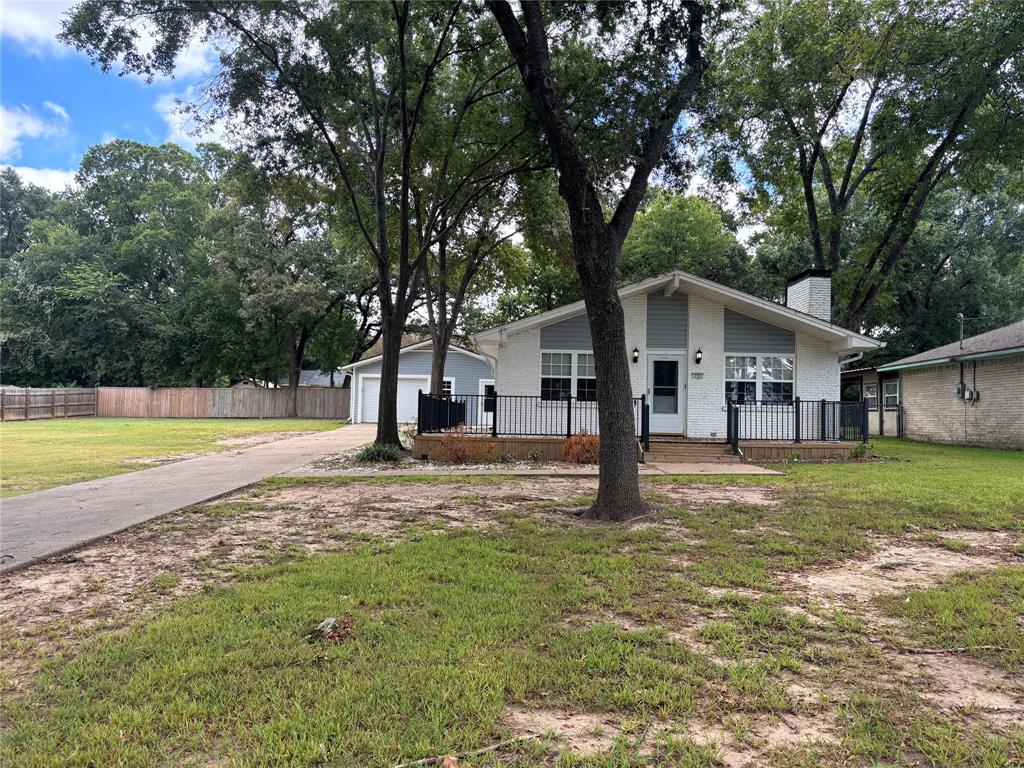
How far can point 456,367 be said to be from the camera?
27.2 meters

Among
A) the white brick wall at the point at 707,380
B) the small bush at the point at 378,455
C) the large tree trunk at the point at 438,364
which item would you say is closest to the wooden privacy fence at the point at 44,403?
the large tree trunk at the point at 438,364

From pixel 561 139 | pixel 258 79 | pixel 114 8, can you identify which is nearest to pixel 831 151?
pixel 561 139

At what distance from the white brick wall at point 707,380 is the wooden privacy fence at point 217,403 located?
24.3 metres

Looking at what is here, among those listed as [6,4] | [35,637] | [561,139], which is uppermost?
[6,4]

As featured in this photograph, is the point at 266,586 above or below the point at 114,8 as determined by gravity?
below

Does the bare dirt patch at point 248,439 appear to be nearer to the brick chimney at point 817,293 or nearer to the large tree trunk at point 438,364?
the large tree trunk at point 438,364

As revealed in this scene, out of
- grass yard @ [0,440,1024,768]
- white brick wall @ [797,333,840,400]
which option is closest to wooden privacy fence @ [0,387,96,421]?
grass yard @ [0,440,1024,768]

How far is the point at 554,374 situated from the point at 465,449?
3163 mm

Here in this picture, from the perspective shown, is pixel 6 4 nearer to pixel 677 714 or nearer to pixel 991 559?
pixel 677 714

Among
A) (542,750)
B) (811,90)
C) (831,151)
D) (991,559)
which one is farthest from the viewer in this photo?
(831,151)

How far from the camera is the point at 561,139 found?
657 cm

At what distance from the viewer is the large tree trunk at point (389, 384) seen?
42.7 ft

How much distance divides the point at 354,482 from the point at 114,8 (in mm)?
8854

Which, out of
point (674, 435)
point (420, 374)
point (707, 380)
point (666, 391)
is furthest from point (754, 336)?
point (420, 374)
